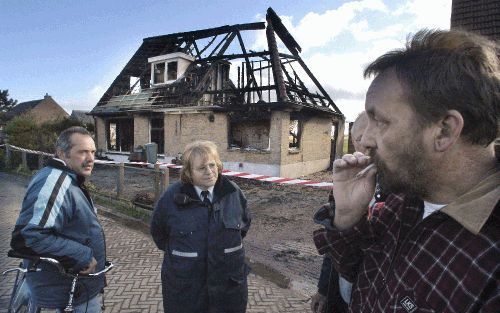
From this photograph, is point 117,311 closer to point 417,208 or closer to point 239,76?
point 417,208

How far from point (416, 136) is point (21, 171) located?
16.7m

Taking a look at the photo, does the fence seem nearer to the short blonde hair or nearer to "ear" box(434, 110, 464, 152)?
the short blonde hair

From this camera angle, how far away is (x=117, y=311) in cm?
347

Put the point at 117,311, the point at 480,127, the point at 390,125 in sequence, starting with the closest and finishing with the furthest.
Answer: the point at 480,127
the point at 390,125
the point at 117,311

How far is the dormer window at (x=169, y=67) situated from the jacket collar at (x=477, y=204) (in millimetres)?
17251

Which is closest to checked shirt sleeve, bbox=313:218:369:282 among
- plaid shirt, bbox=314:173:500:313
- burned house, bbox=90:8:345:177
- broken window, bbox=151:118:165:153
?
plaid shirt, bbox=314:173:500:313

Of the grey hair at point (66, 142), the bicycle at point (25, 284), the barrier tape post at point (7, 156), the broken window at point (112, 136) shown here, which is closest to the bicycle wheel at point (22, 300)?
the bicycle at point (25, 284)

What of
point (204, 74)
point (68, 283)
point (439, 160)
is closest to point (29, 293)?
point (68, 283)

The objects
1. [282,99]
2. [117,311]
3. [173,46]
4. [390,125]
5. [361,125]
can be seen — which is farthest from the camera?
[173,46]

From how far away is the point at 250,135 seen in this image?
1466 cm

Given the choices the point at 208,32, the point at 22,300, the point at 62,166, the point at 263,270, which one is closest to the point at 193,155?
the point at 62,166

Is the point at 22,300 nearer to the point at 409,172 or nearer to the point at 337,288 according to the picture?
the point at 337,288

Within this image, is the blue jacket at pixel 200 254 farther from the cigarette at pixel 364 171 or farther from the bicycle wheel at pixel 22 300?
the cigarette at pixel 364 171

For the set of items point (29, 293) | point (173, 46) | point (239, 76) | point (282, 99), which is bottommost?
point (29, 293)
